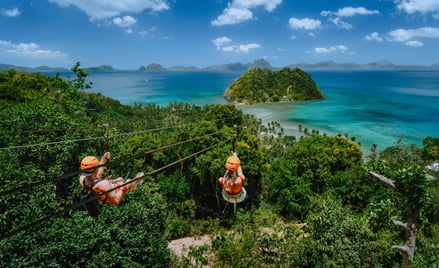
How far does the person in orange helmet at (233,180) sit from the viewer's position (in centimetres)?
645

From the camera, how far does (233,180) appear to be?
671cm

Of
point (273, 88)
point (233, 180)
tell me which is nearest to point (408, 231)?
point (233, 180)

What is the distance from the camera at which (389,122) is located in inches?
A: 2388

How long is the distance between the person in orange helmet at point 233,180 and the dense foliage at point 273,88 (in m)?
81.9

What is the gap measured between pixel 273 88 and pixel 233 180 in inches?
3672

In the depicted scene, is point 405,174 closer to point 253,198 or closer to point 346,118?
point 253,198

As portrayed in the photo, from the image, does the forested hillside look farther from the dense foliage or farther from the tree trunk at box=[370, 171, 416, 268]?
the dense foliage

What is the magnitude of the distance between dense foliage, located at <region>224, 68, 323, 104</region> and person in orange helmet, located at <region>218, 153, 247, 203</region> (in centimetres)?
8186

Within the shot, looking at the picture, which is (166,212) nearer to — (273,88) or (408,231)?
(408,231)

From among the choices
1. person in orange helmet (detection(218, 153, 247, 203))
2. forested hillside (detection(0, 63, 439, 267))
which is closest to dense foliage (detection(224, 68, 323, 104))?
forested hillside (detection(0, 63, 439, 267))

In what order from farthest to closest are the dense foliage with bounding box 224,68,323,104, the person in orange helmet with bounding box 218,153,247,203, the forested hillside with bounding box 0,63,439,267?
the dense foliage with bounding box 224,68,323,104, the person in orange helmet with bounding box 218,153,247,203, the forested hillside with bounding box 0,63,439,267

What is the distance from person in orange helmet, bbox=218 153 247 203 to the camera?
6449mm

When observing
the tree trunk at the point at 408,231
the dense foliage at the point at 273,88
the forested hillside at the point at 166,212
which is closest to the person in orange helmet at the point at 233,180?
the forested hillside at the point at 166,212

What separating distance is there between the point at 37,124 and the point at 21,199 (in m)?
3.23
